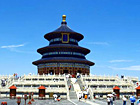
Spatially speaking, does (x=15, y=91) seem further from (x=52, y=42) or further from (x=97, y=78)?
(x=52, y=42)

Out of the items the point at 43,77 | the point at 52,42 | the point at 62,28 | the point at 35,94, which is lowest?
the point at 35,94

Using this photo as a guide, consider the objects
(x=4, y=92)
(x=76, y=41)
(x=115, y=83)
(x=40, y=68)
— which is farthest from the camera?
(x=76, y=41)

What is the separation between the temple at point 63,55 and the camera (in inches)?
2625

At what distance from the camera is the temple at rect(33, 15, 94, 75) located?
2625 inches

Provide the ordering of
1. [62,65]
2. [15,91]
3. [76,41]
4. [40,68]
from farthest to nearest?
[76,41] → [40,68] → [62,65] → [15,91]

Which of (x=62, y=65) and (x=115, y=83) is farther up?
(x=62, y=65)

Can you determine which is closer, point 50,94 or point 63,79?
point 50,94

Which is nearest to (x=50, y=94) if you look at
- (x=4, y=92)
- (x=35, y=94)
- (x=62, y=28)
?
(x=35, y=94)

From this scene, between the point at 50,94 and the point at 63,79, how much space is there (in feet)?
26.7

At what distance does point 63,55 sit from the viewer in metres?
68.8

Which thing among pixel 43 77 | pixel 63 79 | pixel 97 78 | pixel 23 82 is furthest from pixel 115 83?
pixel 23 82

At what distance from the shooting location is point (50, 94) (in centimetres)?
4112

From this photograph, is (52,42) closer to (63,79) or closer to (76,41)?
(76,41)

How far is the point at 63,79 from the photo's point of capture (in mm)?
48750
